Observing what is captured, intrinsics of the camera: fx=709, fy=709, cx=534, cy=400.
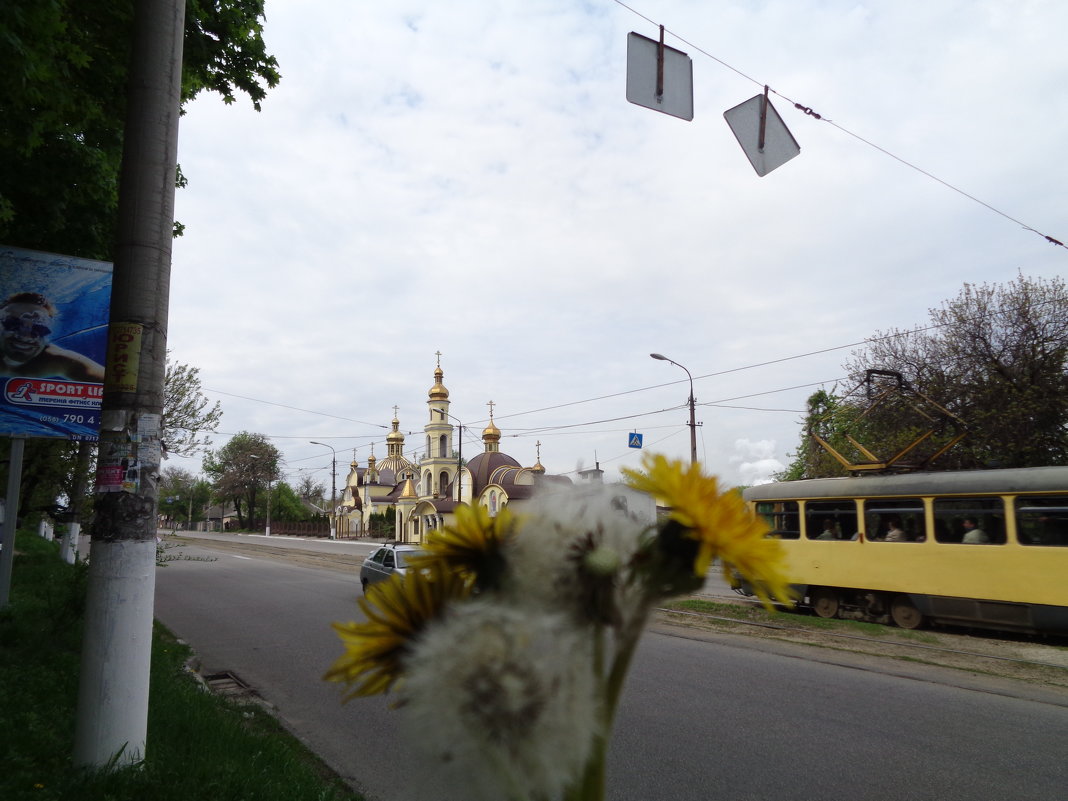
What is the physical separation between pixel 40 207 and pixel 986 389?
71.3ft

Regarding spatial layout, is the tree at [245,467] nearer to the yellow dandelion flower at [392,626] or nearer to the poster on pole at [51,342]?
the poster on pole at [51,342]

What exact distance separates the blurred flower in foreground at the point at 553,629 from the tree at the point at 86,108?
17.6 ft

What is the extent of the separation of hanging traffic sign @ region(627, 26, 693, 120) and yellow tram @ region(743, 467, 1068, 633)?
662 cm

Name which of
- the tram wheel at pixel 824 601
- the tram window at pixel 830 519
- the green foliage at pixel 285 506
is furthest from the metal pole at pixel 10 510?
the green foliage at pixel 285 506

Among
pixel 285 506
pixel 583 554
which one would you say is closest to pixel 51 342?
pixel 583 554

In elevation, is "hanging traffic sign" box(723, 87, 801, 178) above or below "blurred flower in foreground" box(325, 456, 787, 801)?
above

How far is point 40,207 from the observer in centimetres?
730

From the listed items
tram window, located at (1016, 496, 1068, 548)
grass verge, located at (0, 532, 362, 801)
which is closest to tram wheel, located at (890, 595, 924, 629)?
tram window, located at (1016, 496, 1068, 548)

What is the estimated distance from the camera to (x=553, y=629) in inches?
28.0

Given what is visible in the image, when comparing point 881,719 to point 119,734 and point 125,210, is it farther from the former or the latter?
point 125,210

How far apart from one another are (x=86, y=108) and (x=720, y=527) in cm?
721

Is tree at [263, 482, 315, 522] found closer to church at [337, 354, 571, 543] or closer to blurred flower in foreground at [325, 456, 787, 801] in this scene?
church at [337, 354, 571, 543]

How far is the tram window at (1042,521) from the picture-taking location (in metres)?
10.5

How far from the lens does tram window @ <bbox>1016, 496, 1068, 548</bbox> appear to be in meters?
10.5
